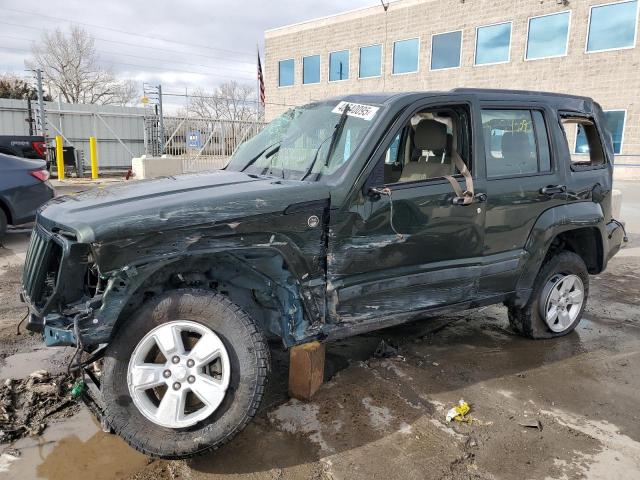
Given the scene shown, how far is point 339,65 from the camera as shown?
2992 centimetres

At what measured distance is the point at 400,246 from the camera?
10.7 feet

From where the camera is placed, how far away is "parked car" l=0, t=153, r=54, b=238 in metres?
7.34

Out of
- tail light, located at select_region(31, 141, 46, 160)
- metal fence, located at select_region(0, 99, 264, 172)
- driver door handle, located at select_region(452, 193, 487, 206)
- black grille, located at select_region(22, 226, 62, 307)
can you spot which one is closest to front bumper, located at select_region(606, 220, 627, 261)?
driver door handle, located at select_region(452, 193, 487, 206)

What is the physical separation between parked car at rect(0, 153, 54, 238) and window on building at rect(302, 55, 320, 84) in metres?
25.4

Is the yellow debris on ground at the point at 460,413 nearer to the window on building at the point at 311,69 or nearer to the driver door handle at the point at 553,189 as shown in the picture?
the driver door handle at the point at 553,189

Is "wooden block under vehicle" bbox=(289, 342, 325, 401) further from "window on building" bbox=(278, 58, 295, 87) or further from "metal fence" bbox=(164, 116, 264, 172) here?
"window on building" bbox=(278, 58, 295, 87)

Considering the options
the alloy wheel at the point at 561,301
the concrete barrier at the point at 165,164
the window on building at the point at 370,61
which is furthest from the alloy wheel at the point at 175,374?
the window on building at the point at 370,61

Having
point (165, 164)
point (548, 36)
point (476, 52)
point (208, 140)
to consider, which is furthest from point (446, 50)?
point (165, 164)

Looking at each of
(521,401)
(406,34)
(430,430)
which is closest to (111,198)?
(430,430)

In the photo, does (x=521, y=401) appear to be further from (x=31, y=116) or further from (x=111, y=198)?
(x=31, y=116)

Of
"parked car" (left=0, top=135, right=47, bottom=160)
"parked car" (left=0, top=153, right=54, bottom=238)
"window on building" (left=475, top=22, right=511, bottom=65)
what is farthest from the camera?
"window on building" (left=475, top=22, right=511, bottom=65)

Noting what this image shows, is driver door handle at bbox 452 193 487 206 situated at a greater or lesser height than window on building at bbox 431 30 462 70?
lesser

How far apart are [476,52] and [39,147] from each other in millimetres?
19631

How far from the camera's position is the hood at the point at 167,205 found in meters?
2.47
